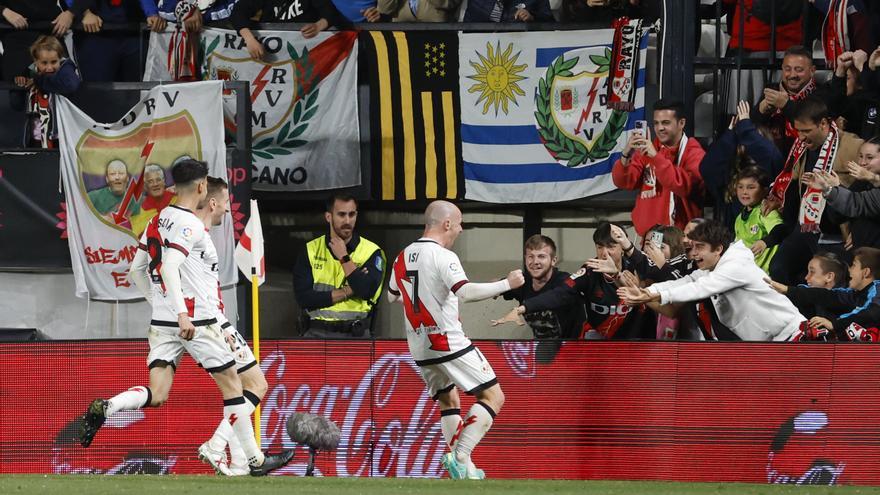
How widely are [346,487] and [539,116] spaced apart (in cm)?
633

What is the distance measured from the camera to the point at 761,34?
14.9 metres

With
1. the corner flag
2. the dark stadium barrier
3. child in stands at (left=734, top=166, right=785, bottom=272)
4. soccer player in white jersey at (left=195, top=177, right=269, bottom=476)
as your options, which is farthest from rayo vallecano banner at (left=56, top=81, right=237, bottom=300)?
child in stands at (left=734, top=166, right=785, bottom=272)

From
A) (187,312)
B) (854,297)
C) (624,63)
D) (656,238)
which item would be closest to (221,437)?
(187,312)

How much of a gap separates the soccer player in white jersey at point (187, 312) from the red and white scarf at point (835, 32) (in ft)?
20.5

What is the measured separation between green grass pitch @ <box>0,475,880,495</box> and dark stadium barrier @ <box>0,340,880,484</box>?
64 cm

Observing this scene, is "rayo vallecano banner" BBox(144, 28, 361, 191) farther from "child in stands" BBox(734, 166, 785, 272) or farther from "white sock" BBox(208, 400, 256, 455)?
"white sock" BBox(208, 400, 256, 455)

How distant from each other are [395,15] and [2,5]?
4.12 meters

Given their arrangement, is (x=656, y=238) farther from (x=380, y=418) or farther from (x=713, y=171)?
(x=380, y=418)

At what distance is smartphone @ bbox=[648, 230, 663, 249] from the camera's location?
12766mm

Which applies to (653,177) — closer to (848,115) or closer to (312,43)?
(848,115)

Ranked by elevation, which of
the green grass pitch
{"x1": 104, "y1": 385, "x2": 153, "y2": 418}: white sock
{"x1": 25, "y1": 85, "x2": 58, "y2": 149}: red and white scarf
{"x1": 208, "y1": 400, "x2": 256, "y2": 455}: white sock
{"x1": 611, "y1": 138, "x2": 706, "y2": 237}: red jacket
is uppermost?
{"x1": 25, "y1": 85, "x2": 58, "y2": 149}: red and white scarf

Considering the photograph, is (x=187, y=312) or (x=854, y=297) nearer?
(x=187, y=312)

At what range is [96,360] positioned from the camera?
40.5ft

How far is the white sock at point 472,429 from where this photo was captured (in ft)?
36.3
